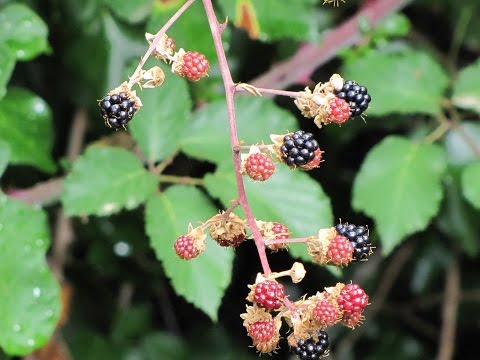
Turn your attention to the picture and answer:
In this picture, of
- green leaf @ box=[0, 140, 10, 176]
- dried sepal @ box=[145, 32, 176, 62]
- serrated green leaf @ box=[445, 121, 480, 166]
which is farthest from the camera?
serrated green leaf @ box=[445, 121, 480, 166]

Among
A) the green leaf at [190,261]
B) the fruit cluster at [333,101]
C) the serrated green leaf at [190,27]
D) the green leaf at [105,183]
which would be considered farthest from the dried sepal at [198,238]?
the serrated green leaf at [190,27]

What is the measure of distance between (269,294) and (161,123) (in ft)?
2.32

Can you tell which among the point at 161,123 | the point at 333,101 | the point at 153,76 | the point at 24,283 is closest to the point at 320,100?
the point at 333,101

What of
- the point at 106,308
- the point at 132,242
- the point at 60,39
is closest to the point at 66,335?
the point at 106,308

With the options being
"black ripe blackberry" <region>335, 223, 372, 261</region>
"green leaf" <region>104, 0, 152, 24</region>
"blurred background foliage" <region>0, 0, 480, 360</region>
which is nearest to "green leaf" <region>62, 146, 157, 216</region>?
"blurred background foliage" <region>0, 0, 480, 360</region>

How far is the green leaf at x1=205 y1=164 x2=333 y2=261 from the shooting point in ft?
4.97

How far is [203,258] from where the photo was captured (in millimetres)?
1462

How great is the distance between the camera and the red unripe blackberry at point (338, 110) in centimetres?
104

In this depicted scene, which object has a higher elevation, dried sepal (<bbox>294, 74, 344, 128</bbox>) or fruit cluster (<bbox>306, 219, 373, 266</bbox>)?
dried sepal (<bbox>294, 74, 344, 128</bbox>)

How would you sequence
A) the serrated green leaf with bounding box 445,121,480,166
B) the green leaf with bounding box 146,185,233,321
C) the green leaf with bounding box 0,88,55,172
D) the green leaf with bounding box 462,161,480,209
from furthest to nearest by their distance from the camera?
the serrated green leaf with bounding box 445,121,480,166 → the green leaf with bounding box 0,88,55,172 → the green leaf with bounding box 462,161,480,209 → the green leaf with bounding box 146,185,233,321

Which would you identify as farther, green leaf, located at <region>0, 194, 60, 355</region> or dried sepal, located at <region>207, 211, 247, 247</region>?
green leaf, located at <region>0, 194, 60, 355</region>

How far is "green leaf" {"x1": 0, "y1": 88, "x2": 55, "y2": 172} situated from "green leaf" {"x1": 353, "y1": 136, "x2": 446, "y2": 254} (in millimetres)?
717

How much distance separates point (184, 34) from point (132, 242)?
0.56 metres

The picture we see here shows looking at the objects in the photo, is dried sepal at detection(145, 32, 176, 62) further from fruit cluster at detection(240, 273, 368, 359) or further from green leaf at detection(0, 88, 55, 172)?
green leaf at detection(0, 88, 55, 172)
